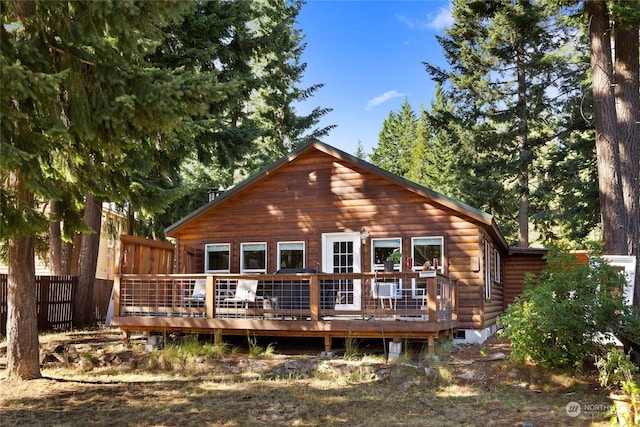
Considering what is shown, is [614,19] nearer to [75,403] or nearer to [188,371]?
[188,371]

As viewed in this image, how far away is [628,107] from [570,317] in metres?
6.76

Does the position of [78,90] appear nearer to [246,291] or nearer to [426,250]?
[246,291]

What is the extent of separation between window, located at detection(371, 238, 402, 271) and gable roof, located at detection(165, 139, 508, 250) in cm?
136

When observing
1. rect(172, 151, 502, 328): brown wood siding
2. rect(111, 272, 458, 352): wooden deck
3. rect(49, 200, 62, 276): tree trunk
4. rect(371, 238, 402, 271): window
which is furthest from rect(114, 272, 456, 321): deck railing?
rect(49, 200, 62, 276): tree trunk

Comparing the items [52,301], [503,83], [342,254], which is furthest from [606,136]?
[52,301]

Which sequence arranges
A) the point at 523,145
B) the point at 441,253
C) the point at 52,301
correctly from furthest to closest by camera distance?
the point at 523,145, the point at 52,301, the point at 441,253

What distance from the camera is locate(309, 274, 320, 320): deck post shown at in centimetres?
1029

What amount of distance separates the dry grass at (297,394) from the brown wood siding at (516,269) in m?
8.17

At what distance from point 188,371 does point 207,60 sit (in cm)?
839

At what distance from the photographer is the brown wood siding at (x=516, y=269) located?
707 inches

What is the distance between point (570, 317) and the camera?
790 cm

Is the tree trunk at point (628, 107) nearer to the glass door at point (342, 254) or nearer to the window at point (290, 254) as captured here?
the glass door at point (342, 254)

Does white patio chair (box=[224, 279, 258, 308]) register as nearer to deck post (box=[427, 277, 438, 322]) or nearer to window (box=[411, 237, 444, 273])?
deck post (box=[427, 277, 438, 322])

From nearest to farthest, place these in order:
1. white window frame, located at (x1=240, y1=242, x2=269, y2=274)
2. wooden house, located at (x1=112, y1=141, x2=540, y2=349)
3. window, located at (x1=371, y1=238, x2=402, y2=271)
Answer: wooden house, located at (x1=112, y1=141, x2=540, y2=349) < window, located at (x1=371, y1=238, x2=402, y2=271) < white window frame, located at (x1=240, y1=242, x2=269, y2=274)
